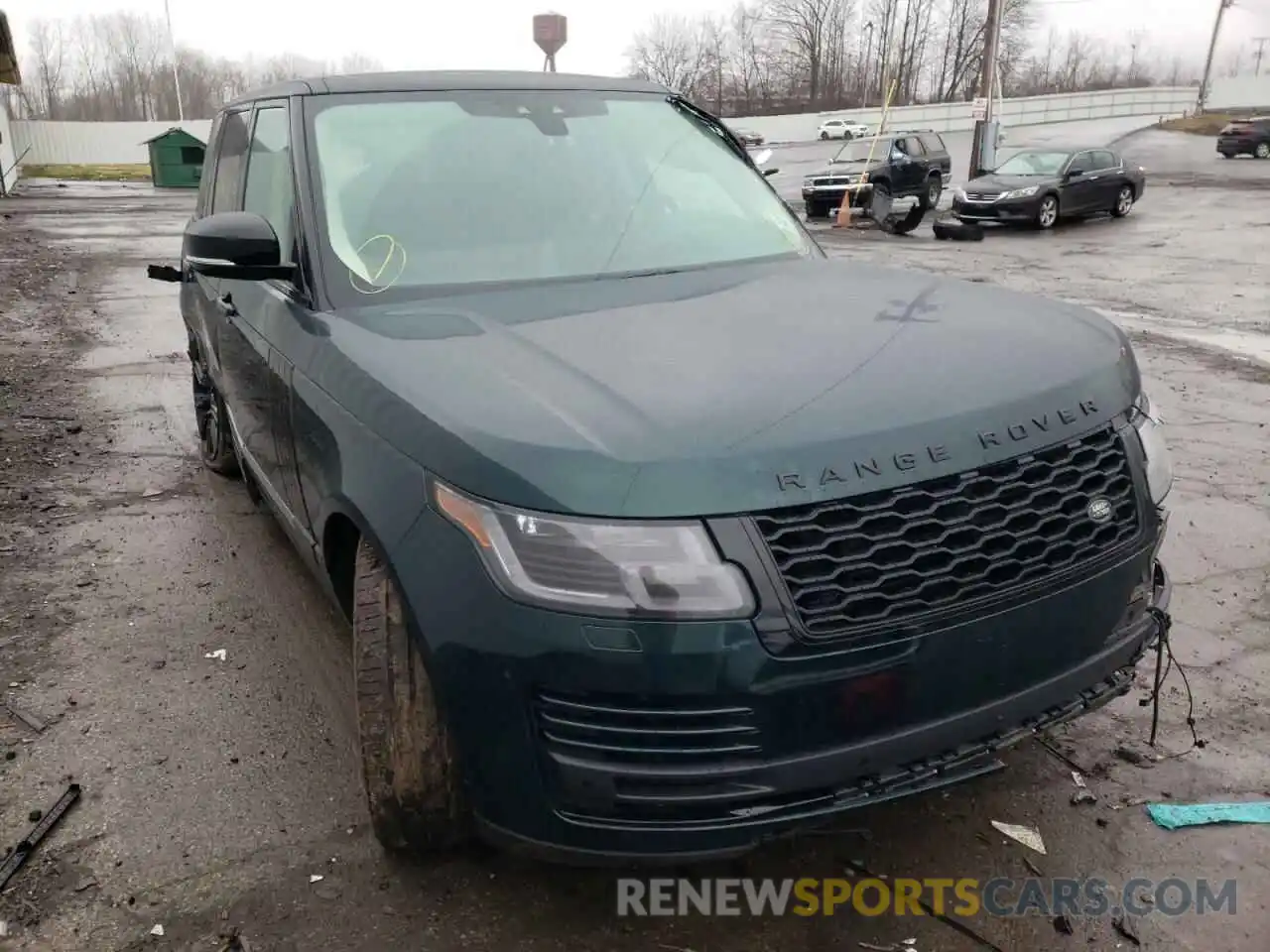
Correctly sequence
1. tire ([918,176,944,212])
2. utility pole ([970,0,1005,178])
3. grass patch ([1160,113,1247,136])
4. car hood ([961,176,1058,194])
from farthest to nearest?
grass patch ([1160,113,1247,136]) < utility pole ([970,0,1005,178]) < tire ([918,176,944,212]) < car hood ([961,176,1058,194])

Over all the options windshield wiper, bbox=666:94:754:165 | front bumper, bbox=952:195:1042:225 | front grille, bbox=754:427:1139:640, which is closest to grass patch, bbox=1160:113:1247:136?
front bumper, bbox=952:195:1042:225

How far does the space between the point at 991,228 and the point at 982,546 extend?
19592mm

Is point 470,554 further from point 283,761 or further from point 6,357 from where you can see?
point 6,357

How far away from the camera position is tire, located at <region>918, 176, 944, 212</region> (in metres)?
22.4

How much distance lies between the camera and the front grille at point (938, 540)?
1.80 metres

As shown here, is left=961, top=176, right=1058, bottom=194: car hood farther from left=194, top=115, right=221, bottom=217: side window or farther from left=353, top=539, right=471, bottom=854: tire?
left=353, top=539, right=471, bottom=854: tire

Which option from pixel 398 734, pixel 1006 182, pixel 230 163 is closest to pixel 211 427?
pixel 230 163

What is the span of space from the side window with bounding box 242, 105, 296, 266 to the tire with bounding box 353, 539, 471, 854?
1.30 m

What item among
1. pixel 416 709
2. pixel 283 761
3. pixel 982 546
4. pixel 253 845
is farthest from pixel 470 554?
pixel 283 761

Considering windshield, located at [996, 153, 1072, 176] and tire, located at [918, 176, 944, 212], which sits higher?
windshield, located at [996, 153, 1072, 176]

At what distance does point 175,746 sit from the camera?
2.97 m

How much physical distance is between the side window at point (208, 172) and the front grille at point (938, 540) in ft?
12.8

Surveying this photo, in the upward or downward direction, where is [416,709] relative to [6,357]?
upward

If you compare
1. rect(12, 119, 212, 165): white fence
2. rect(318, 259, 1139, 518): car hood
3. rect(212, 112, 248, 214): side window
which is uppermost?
rect(212, 112, 248, 214): side window
